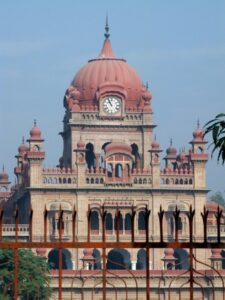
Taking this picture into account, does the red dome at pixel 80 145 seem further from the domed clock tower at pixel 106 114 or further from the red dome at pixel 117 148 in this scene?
the domed clock tower at pixel 106 114

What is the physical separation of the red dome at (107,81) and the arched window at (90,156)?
87.0 inches

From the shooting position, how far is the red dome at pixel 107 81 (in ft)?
259

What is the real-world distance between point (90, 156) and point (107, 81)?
391cm

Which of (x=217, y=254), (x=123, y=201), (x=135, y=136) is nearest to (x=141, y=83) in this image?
(x=135, y=136)

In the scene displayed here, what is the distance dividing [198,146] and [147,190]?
12.2 feet

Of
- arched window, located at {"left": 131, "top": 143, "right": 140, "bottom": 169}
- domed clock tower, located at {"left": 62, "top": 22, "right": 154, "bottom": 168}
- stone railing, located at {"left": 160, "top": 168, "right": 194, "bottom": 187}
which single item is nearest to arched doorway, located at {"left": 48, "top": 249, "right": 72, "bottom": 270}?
domed clock tower, located at {"left": 62, "top": 22, "right": 154, "bottom": 168}

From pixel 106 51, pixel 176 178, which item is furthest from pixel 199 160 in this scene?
pixel 106 51

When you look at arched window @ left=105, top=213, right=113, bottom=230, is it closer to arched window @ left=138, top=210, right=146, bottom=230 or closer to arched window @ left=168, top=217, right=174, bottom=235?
arched window @ left=138, top=210, right=146, bottom=230

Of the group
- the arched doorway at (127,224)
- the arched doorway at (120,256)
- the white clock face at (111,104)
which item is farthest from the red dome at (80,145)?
the arched doorway at (120,256)

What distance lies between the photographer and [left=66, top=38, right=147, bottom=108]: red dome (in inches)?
3108

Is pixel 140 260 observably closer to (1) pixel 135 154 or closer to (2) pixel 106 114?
(1) pixel 135 154

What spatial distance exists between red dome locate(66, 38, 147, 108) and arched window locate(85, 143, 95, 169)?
87.0 inches

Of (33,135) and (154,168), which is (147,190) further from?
(33,135)

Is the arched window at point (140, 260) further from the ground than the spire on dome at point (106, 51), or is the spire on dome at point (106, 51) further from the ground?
the spire on dome at point (106, 51)
